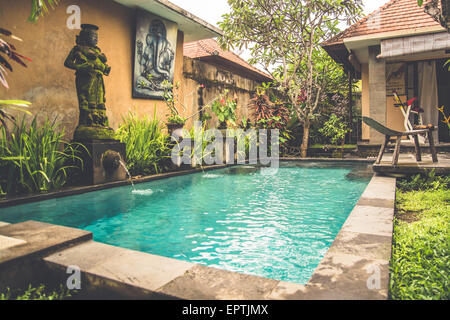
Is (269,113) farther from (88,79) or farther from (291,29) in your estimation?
(88,79)

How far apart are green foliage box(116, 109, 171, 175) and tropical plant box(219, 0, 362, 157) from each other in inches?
179

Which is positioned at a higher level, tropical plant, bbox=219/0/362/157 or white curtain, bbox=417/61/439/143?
tropical plant, bbox=219/0/362/157

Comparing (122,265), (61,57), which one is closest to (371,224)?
(122,265)

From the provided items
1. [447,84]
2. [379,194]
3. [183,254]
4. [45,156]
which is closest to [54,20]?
[45,156]

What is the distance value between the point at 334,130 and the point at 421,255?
7937mm

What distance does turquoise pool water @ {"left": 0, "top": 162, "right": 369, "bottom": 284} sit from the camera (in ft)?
7.11

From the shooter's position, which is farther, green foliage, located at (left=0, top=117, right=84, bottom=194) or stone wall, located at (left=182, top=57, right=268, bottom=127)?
stone wall, located at (left=182, top=57, right=268, bottom=127)

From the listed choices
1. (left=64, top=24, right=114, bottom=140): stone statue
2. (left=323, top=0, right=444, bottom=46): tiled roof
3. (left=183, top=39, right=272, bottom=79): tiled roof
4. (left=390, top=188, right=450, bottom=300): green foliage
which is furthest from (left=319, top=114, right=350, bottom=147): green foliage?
(left=64, top=24, right=114, bottom=140): stone statue

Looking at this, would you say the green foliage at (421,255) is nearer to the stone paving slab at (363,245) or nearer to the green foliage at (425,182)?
the stone paving slab at (363,245)

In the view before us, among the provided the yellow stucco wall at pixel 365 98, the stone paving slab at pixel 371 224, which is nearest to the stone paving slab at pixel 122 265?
the stone paving slab at pixel 371 224

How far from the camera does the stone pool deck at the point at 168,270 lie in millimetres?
1295

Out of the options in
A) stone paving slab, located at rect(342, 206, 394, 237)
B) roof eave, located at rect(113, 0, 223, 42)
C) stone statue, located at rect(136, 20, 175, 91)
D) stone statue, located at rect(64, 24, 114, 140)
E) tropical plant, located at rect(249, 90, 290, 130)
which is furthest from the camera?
tropical plant, located at rect(249, 90, 290, 130)

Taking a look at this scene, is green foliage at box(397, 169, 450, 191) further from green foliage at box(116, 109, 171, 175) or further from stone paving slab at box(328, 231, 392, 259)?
green foliage at box(116, 109, 171, 175)
